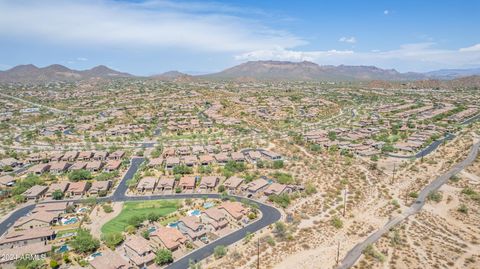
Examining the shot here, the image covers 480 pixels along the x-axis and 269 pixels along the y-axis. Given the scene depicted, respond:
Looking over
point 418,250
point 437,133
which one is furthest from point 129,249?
point 437,133

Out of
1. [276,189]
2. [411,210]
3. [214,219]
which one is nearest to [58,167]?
[214,219]

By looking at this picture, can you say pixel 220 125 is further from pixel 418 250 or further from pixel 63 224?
pixel 418 250

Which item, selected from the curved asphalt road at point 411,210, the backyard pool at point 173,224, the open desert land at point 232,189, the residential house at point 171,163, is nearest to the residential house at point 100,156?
the open desert land at point 232,189

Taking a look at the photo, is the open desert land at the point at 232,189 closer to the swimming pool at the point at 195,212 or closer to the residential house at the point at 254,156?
the residential house at the point at 254,156

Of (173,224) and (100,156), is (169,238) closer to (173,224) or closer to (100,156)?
(173,224)

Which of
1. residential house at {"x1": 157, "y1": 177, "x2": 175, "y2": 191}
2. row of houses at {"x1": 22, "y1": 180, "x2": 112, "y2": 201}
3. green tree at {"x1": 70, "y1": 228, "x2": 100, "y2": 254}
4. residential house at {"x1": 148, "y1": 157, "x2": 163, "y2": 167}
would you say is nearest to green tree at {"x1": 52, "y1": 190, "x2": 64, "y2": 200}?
row of houses at {"x1": 22, "y1": 180, "x2": 112, "y2": 201}

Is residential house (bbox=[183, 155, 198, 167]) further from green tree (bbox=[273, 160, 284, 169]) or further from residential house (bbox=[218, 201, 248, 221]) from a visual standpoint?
residential house (bbox=[218, 201, 248, 221])
